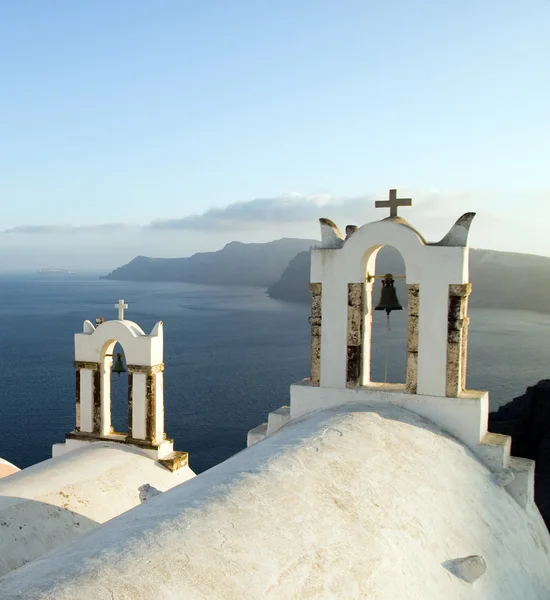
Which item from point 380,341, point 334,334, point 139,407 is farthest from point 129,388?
point 380,341

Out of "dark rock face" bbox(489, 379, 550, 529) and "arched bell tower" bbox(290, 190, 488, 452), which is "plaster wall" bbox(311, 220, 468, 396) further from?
"dark rock face" bbox(489, 379, 550, 529)

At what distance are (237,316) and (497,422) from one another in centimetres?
5676

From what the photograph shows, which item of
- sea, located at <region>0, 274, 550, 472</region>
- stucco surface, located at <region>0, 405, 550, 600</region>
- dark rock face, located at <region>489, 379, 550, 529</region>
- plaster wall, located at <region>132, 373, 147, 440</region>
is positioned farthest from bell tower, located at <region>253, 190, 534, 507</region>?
dark rock face, located at <region>489, 379, 550, 529</region>

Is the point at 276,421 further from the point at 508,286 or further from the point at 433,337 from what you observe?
the point at 508,286

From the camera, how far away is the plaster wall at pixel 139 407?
30.2 feet

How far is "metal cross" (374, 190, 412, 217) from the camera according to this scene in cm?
769

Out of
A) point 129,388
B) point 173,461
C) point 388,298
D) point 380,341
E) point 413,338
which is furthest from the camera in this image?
point 380,341

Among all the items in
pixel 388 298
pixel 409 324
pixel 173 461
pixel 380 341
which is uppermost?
pixel 388 298

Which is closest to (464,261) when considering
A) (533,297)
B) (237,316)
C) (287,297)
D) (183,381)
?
(183,381)

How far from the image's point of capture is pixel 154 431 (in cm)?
920

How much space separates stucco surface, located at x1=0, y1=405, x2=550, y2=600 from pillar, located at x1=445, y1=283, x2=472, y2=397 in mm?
729

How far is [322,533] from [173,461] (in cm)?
544

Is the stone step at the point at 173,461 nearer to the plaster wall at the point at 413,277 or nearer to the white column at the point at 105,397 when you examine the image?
the white column at the point at 105,397

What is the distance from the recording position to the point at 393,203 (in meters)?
7.72
